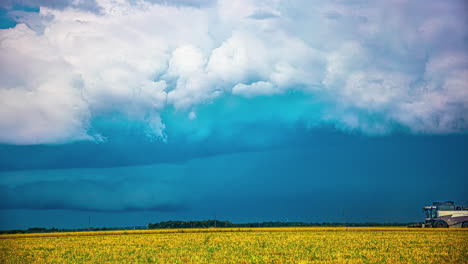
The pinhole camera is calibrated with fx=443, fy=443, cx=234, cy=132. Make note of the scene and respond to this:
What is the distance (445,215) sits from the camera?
310ft

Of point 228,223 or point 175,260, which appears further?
point 228,223

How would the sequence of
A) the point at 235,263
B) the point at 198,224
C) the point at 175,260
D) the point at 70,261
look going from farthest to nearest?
the point at 198,224
the point at 70,261
the point at 175,260
the point at 235,263

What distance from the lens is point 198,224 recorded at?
170 m

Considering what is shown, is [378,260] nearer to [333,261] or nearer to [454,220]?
[333,261]

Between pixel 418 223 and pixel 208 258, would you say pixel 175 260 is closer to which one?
pixel 208 258

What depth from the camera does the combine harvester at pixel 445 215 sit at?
8950 cm

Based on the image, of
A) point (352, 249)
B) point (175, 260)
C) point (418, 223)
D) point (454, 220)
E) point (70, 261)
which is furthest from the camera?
point (418, 223)

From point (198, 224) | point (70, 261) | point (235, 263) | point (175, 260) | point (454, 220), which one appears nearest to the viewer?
point (235, 263)

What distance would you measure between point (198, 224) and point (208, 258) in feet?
455

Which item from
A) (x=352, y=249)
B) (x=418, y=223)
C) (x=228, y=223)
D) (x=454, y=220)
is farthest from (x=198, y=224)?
(x=352, y=249)

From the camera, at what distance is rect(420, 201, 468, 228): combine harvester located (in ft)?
294

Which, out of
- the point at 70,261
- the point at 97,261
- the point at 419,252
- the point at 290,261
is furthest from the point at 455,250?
the point at 70,261

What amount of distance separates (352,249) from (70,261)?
2447 cm

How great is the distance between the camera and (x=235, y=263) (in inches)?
1206
